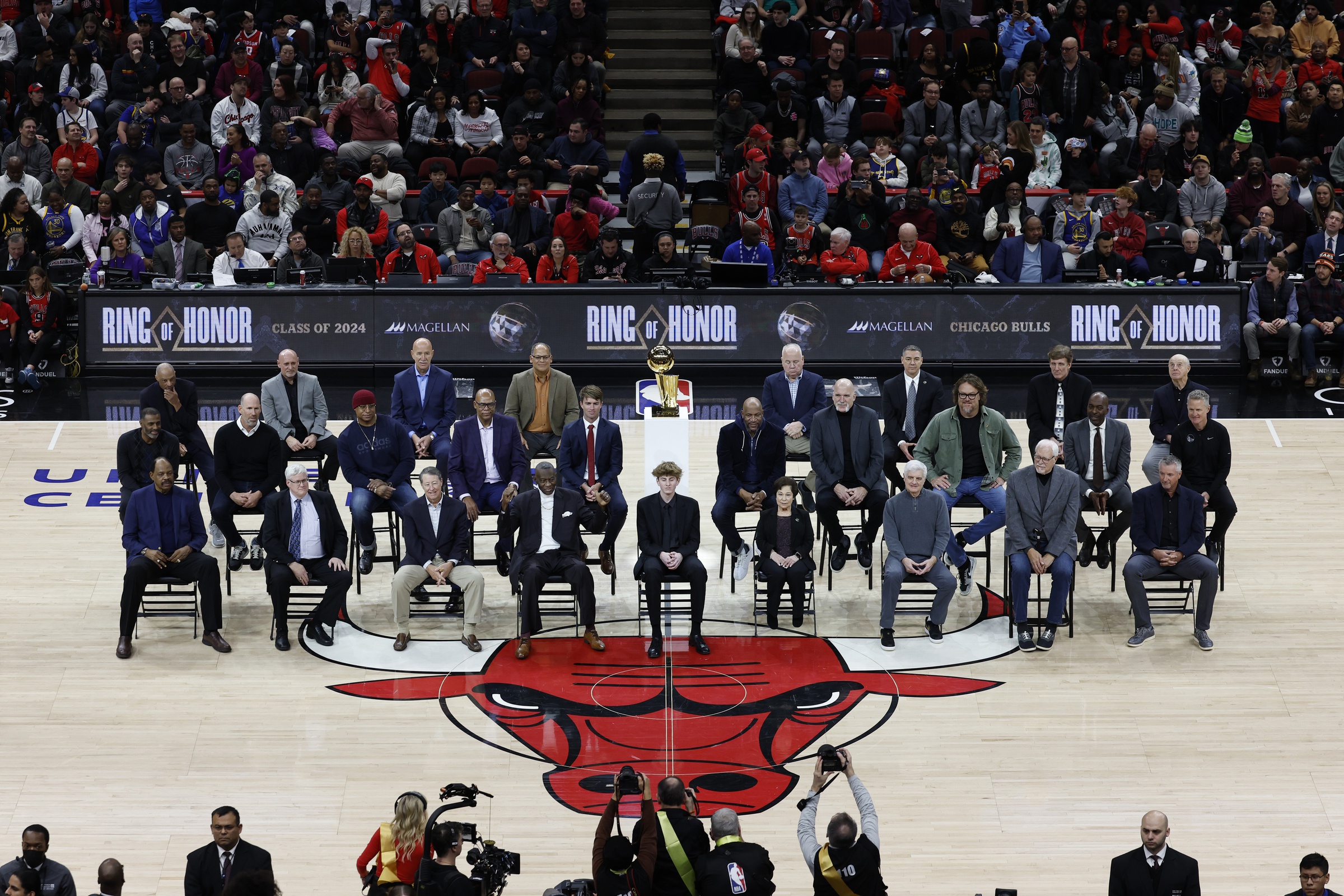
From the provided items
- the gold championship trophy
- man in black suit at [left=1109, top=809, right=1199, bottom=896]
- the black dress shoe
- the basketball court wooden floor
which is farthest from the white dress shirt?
man in black suit at [left=1109, top=809, right=1199, bottom=896]

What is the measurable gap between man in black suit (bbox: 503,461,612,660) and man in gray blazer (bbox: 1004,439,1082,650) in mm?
2995

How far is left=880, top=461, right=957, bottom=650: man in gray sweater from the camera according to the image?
12.5 meters

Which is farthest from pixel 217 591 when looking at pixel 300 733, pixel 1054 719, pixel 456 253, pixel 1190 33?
pixel 1190 33

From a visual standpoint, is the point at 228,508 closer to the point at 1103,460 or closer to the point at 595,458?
the point at 595,458

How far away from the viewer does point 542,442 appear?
14.1 metres

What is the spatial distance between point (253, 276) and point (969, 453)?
796cm

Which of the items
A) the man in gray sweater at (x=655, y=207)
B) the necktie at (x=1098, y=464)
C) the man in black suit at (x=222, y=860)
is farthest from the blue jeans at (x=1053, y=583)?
the man in gray sweater at (x=655, y=207)

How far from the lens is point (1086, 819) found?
1045 cm

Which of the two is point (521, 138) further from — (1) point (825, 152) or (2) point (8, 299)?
(2) point (8, 299)

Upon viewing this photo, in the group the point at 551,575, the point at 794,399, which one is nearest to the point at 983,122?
the point at 794,399

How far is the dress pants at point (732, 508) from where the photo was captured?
13.3 m

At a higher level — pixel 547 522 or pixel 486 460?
pixel 486 460

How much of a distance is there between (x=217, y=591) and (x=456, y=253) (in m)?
7.41

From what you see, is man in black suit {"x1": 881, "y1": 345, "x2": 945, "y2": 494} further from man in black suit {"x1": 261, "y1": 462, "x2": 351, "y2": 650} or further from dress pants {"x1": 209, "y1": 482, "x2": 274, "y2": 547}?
dress pants {"x1": 209, "y1": 482, "x2": 274, "y2": 547}
